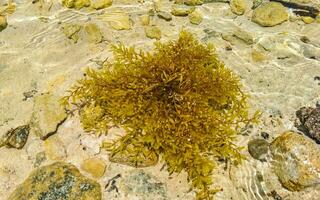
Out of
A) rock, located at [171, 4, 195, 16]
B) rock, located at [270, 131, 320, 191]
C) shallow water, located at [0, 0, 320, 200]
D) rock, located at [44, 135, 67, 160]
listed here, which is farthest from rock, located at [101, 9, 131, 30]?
rock, located at [270, 131, 320, 191]

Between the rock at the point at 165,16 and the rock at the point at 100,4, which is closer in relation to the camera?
the rock at the point at 165,16

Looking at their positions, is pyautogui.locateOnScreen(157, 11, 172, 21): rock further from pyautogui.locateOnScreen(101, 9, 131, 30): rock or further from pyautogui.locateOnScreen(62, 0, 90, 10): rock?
pyautogui.locateOnScreen(62, 0, 90, 10): rock

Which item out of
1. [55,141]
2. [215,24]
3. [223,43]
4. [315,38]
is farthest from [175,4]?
[55,141]

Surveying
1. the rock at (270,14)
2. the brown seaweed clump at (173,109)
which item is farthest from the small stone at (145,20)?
the rock at (270,14)

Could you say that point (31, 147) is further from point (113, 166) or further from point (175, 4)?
point (175, 4)

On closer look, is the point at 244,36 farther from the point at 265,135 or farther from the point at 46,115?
the point at 46,115

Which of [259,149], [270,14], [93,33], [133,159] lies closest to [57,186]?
[133,159]

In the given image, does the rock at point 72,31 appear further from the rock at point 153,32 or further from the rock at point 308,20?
the rock at point 308,20
